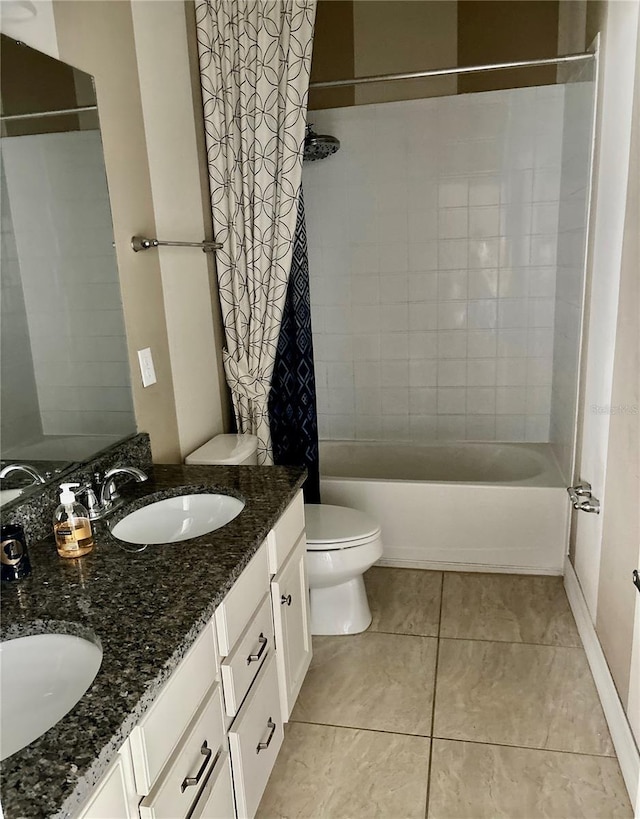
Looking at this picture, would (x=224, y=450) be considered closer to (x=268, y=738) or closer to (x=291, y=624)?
(x=291, y=624)

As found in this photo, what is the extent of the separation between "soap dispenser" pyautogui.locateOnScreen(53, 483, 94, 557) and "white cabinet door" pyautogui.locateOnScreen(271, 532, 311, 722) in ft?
1.67

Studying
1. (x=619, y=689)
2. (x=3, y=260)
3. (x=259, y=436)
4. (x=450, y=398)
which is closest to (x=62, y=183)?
(x=3, y=260)

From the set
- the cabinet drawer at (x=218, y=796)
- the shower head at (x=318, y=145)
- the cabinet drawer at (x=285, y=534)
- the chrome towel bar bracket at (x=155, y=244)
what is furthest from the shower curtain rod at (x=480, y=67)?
the cabinet drawer at (x=218, y=796)

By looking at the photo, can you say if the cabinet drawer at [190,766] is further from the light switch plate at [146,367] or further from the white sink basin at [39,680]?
the light switch plate at [146,367]

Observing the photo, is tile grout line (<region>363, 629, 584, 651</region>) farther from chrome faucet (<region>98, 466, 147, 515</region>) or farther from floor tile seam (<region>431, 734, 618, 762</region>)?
chrome faucet (<region>98, 466, 147, 515</region>)

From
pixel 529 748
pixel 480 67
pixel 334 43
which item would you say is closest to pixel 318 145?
pixel 334 43

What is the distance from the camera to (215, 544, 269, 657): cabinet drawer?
4.36 ft

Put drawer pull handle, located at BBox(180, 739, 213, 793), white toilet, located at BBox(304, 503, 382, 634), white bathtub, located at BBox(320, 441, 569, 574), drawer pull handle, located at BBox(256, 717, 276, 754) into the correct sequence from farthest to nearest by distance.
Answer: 1. white bathtub, located at BBox(320, 441, 569, 574)
2. white toilet, located at BBox(304, 503, 382, 634)
3. drawer pull handle, located at BBox(256, 717, 276, 754)
4. drawer pull handle, located at BBox(180, 739, 213, 793)

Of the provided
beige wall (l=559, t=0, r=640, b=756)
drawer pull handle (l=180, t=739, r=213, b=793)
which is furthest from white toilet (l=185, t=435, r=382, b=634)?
drawer pull handle (l=180, t=739, r=213, b=793)

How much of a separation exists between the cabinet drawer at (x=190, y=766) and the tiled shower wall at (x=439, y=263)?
2.44 m

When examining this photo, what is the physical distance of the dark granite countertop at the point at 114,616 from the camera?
0.82 metres

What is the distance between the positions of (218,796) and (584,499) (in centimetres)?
153

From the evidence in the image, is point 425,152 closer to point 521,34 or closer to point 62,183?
point 521,34

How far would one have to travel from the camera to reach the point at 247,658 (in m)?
1.48
